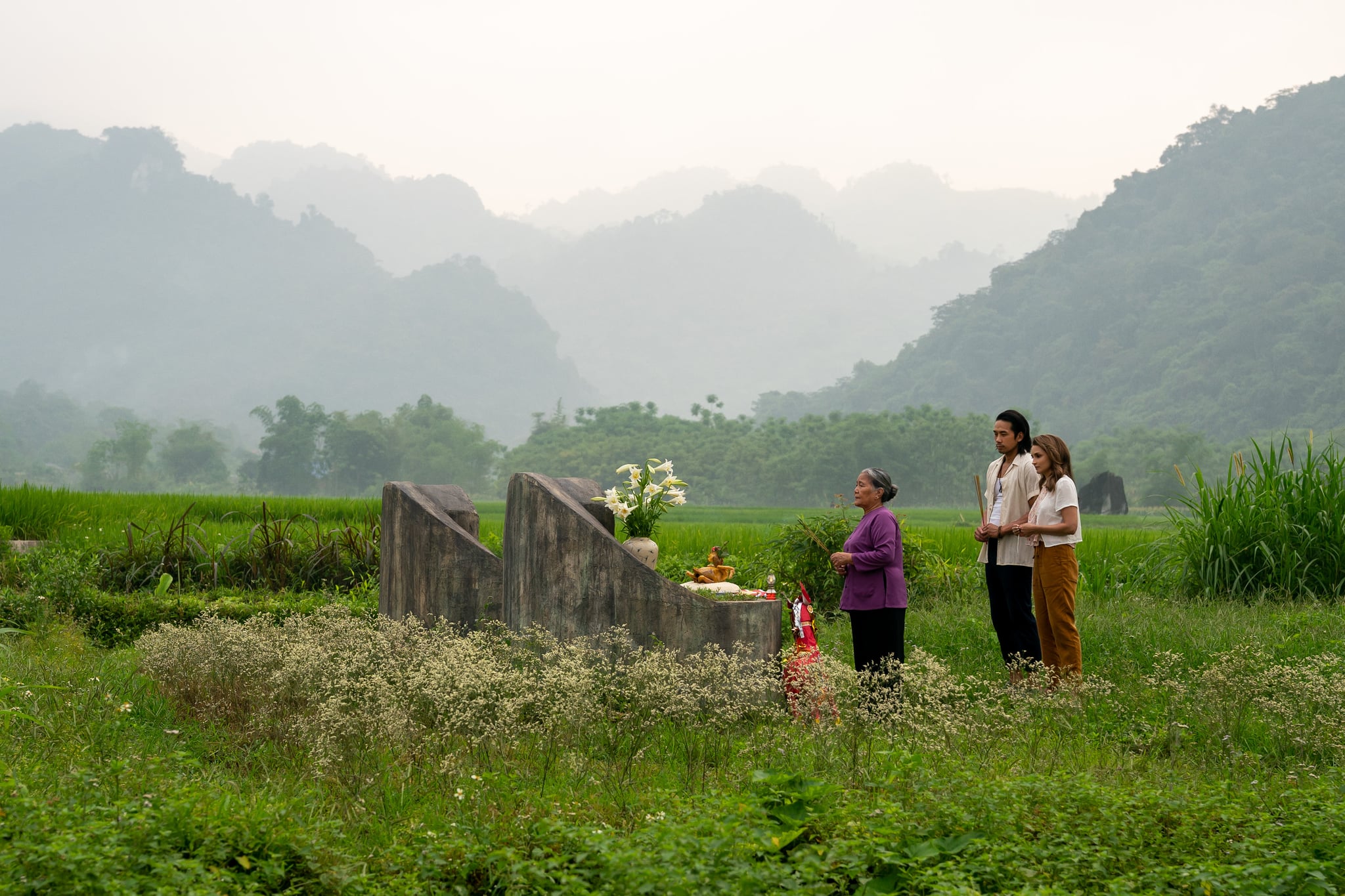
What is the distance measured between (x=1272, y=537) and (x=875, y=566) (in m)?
7.64

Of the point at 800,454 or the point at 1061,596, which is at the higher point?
the point at 800,454

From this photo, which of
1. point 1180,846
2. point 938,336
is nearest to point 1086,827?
point 1180,846

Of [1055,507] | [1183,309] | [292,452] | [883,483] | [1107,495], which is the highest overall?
[1183,309]

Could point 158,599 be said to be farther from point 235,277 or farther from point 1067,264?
point 235,277

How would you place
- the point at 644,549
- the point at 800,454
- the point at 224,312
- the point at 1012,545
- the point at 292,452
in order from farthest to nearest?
the point at 224,312 < the point at 292,452 < the point at 800,454 < the point at 644,549 < the point at 1012,545

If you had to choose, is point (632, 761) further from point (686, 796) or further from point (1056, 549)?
point (1056, 549)

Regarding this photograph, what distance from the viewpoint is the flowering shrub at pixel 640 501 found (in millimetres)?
7949

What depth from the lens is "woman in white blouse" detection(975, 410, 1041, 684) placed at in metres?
7.36

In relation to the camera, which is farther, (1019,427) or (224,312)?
(224,312)

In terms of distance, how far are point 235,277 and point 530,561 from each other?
187252 mm

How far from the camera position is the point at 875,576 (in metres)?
6.88

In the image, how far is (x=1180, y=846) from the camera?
4117 mm

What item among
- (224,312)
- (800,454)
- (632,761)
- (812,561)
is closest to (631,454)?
(800,454)

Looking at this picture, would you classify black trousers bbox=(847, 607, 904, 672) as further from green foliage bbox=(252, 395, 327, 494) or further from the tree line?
green foliage bbox=(252, 395, 327, 494)
